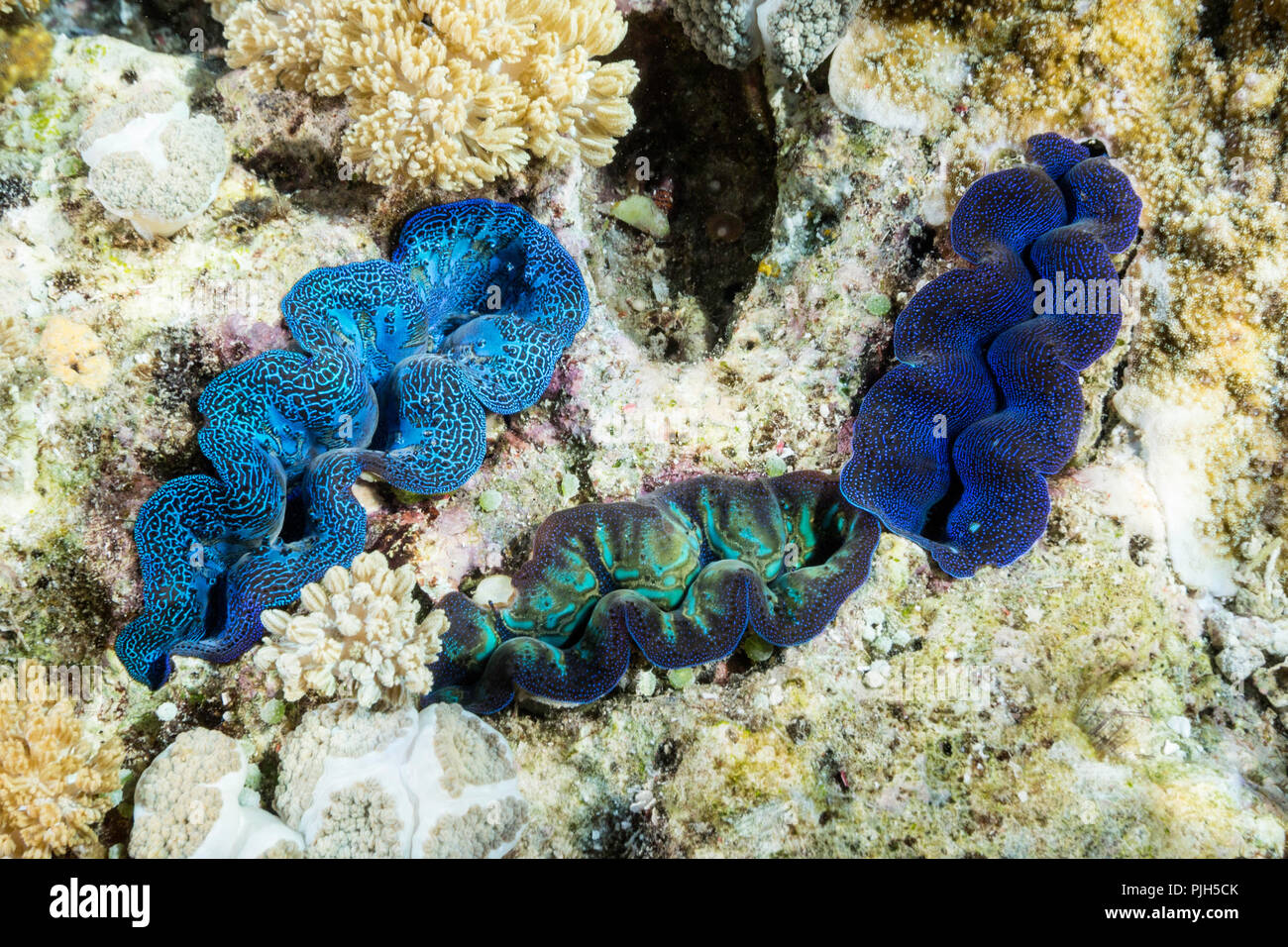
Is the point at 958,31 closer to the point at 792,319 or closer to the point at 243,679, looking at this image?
the point at 792,319

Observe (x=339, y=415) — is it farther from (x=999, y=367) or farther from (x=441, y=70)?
(x=999, y=367)

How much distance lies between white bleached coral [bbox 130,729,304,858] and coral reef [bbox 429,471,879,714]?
64 cm

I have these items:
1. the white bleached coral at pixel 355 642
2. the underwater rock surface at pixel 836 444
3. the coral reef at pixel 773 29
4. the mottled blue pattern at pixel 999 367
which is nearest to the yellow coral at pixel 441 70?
the underwater rock surface at pixel 836 444

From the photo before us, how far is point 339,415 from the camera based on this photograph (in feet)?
8.49

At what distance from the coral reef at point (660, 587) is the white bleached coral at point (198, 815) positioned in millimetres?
644

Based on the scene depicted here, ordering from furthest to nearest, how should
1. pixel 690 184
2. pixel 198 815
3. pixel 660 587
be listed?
pixel 690 184 < pixel 660 587 < pixel 198 815

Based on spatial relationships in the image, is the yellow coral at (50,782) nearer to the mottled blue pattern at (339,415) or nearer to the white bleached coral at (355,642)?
the mottled blue pattern at (339,415)

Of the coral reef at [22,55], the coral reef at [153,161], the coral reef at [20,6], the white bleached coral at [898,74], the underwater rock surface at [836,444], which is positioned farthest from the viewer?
the white bleached coral at [898,74]

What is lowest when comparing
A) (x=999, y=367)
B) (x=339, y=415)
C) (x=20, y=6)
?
(x=339, y=415)

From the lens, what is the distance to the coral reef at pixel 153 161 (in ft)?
7.82

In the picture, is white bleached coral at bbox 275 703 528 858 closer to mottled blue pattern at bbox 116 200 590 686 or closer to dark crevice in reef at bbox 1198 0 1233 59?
mottled blue pattern at bbox 116 200 590 686

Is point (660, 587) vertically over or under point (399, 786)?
over

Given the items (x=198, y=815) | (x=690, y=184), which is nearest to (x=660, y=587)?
(x=198, y=815)

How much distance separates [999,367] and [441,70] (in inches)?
98.3
